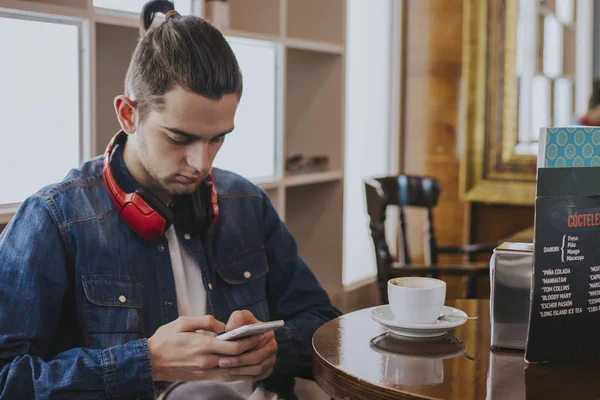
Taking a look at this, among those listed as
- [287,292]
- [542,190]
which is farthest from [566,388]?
[287,292]

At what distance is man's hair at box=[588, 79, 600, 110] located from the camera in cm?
409

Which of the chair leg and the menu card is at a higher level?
the menu card

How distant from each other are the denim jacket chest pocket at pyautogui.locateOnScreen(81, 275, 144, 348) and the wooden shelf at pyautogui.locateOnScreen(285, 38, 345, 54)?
58.7 inches

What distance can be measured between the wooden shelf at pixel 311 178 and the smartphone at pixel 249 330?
4.91ft

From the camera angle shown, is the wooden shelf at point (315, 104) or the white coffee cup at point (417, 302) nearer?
the white coffee cup at point (417, 302)

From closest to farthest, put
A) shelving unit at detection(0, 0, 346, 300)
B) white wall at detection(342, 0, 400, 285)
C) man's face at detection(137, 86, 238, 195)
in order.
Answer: man's face at detection(137, 86, 238, 195) < shelving unit at detection(0, 0, 346, 300) < white wall at detection(342, 0, 400, 285)

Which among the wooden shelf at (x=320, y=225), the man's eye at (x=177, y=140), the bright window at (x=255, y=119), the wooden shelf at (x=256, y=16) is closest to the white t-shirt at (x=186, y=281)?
the man's eye at (x=177, y=140)

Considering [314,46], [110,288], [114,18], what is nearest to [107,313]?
[110,288]

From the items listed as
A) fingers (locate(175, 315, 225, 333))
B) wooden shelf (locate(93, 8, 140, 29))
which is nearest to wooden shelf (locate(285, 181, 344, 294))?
wooden shelf (locate(93, 8, 140, 29))

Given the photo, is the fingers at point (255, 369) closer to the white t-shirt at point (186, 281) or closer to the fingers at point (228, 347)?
→ the fingers at point (228, 347)

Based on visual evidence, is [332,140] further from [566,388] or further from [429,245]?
[566,388]

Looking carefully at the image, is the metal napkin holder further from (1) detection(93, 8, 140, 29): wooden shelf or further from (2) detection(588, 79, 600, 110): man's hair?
(2) detection(588, 79, 600, 110): man's hair

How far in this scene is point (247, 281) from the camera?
1.78 metres

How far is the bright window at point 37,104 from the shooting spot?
1831mm
